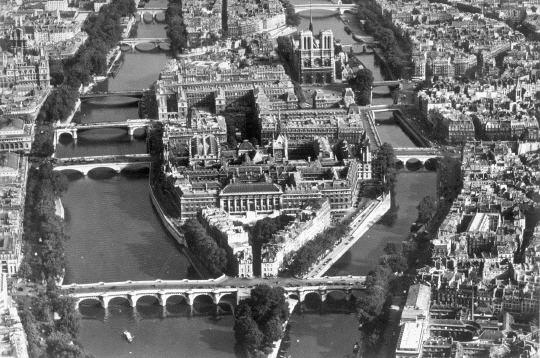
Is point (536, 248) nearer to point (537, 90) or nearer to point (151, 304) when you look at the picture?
point (151, 304)

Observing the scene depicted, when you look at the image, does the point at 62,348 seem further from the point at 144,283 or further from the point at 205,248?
the point at 205,248

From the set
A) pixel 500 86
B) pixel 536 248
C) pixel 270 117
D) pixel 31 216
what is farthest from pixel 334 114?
pixel 536 248

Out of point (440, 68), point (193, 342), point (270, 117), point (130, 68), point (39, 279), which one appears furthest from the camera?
point (130, 68)

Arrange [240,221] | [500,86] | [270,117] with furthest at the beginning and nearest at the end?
[500,86] → [270,117] → [240,221]

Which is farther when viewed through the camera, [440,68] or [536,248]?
[440,68]

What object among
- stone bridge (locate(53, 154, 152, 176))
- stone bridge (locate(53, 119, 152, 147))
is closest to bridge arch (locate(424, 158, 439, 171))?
stone bridge (locate(53, 154, 152, 176))

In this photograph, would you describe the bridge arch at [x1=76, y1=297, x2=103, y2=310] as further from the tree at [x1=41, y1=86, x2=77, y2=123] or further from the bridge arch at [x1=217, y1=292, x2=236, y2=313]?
the tree at [x1=41, y1=86, x2=77, y2=123]
